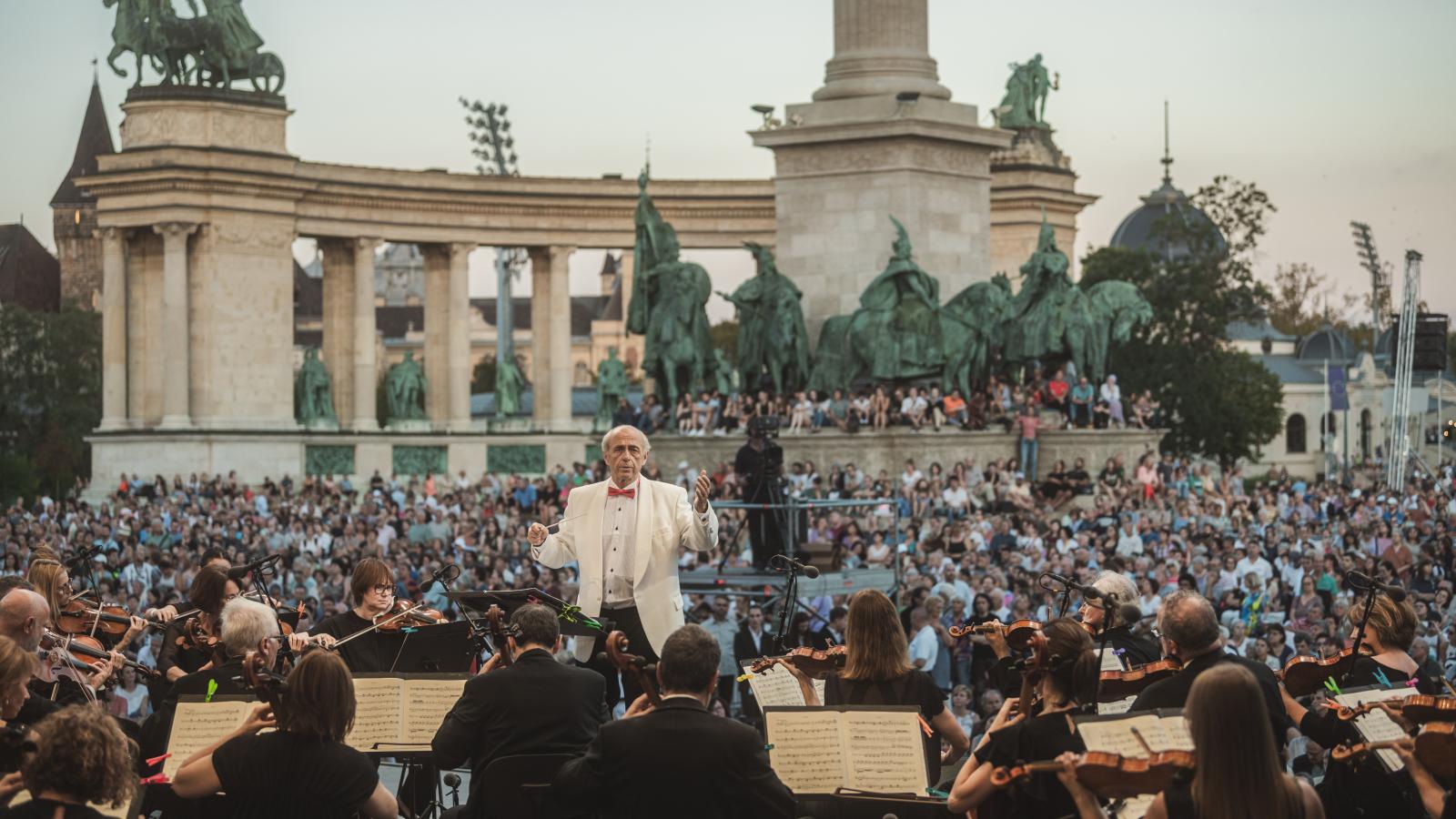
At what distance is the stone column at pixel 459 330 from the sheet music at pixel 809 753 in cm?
5147

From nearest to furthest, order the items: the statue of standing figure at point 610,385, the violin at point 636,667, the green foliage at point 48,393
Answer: the violin at point 636,667 < the statue of standing figure at point 610,385 < the green foliage at point 48,393

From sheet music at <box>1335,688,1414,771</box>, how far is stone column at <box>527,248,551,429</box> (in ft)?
172

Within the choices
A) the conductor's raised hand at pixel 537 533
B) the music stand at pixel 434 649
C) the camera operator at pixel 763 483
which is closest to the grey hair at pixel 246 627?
Result: the music stand at pixel 434 649

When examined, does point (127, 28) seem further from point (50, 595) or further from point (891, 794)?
→ point (891, 794)

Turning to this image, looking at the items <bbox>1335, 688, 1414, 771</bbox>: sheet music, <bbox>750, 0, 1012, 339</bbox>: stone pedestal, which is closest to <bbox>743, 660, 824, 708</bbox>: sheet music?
<bbox>1335, 688, 1414, 771</bbox>: sheet music

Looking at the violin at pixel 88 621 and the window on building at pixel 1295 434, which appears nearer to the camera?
the violin at pixel 88 621

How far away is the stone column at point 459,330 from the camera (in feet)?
197

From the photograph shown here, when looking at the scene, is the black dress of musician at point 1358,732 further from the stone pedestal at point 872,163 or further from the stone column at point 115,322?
the stone column at point 115,322

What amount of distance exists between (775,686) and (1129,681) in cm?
172

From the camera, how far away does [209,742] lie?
901cm

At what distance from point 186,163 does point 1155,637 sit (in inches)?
1817

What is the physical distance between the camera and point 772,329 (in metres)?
33.8

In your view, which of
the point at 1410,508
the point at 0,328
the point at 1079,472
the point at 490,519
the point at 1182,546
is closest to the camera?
the point at 1182,546

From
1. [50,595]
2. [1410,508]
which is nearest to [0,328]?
[1410,508]
